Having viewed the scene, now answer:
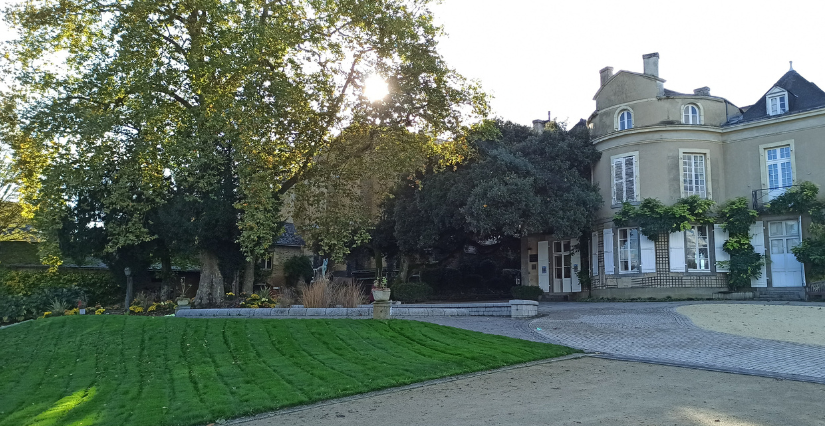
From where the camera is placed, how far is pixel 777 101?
24.1 meters

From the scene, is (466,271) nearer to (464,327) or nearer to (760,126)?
(760,126)

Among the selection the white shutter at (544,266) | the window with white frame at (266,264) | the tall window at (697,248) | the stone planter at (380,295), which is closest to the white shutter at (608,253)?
the tall window at (697,248)

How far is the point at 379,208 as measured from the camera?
30141mm

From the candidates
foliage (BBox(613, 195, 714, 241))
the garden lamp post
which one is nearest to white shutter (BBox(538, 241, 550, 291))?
foliage (BBox(613, 195, 714, 241))

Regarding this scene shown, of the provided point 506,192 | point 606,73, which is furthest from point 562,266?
point 606,73

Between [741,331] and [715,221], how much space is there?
38.6ft

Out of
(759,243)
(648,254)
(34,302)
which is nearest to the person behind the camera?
(759,243)

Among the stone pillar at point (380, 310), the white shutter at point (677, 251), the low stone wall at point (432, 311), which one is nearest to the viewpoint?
the stone pillar at point (380, 310)

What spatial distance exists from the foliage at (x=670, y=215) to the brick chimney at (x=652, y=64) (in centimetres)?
548

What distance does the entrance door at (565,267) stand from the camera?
28.0 m

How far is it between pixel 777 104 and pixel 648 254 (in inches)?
288

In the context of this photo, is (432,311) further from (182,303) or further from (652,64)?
(652,64)

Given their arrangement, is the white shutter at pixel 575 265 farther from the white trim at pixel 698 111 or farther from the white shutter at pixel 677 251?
the white trim at pixel 698 111

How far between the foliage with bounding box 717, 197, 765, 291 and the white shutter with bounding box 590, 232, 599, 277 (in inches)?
185
